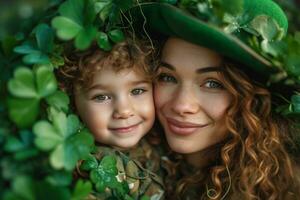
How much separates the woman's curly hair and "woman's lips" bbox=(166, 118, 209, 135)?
5.3 inches

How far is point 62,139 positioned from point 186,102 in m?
0.63

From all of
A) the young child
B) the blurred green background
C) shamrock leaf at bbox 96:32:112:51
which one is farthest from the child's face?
the blurred green background

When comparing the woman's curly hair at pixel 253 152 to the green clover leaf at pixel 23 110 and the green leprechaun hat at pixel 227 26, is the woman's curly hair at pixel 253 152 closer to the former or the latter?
the green leprechaun hat at pixel 227 26

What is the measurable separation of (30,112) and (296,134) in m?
1.18

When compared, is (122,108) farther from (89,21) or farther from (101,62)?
(89,21)

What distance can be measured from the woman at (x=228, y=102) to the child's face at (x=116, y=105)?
0.08 metres

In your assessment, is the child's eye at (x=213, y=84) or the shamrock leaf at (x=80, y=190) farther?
the child's eye at (x=213, y=84)

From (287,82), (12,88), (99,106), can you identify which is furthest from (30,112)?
(287,82)

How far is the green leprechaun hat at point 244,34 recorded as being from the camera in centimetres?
193

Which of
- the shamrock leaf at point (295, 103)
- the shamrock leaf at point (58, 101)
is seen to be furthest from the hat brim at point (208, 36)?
the shamrock leaf at point (58, 101)

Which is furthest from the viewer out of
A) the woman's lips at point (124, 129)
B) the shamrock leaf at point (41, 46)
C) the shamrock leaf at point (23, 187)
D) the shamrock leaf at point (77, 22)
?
the woman's lips at point (124, 129)

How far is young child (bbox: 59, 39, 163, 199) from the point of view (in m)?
2.20

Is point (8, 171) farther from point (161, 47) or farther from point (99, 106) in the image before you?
point (161, 47)

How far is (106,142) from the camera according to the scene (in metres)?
2.31
